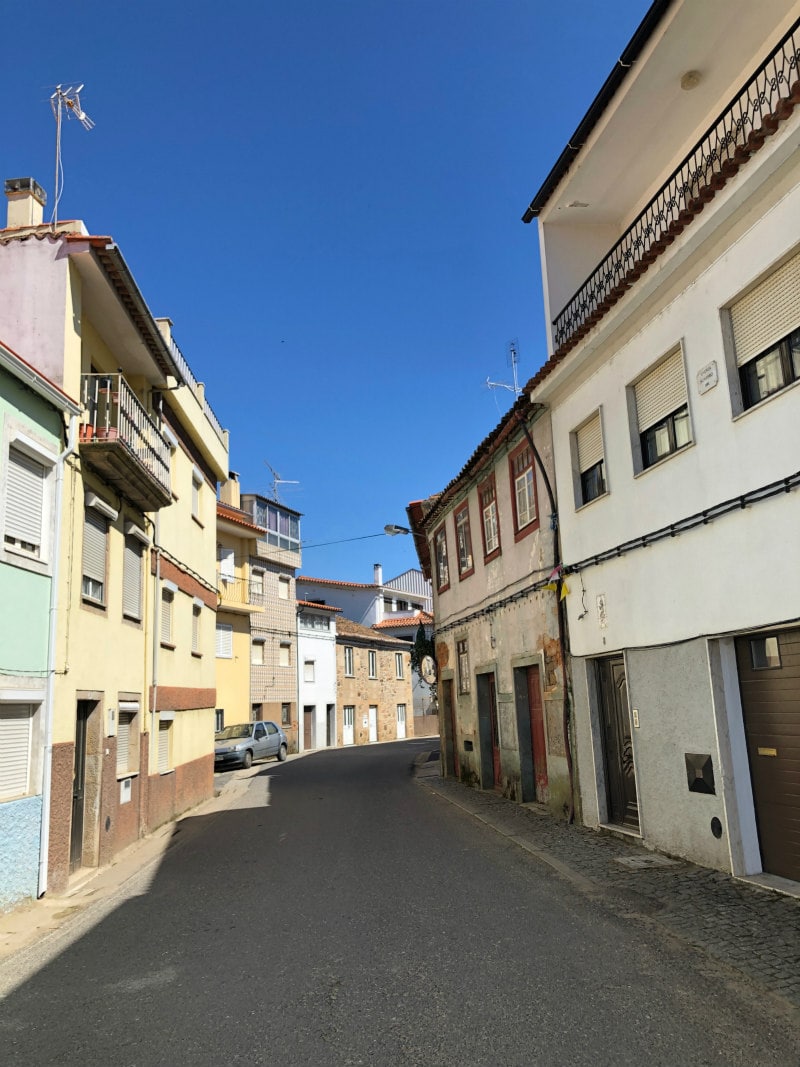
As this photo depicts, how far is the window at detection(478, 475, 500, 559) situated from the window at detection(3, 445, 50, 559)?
8196mm

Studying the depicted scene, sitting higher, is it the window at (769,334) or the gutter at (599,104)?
the gutter at (599,104)

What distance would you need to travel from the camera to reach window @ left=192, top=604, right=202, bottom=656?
54.2 feet

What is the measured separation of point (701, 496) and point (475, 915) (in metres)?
4.38

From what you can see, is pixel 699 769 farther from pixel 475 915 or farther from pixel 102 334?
pixel 102 334

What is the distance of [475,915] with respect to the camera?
6.66 m

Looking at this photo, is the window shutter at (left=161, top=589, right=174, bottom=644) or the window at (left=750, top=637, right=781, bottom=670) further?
the window shutter at (left=161, top=589, right=174, bottom=644)

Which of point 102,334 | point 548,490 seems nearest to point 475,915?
point 548,490

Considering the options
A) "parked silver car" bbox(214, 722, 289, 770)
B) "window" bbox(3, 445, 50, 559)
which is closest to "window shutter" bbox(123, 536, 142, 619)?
"window" bbox(3, 445, 50, 559)

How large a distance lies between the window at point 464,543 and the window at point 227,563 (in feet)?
51.9

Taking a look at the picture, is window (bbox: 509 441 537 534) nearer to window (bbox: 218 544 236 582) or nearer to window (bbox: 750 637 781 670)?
window (bbox: 750 637 781 670)

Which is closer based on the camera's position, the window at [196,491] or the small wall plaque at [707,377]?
the small wall plaque at [707,377]

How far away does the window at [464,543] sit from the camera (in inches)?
669

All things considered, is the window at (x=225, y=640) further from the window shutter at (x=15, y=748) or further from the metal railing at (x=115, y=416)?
the window shutter at (x=15, y=748)

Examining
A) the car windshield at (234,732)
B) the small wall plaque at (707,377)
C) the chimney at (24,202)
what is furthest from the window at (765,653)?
the car windshield at (234,732)
